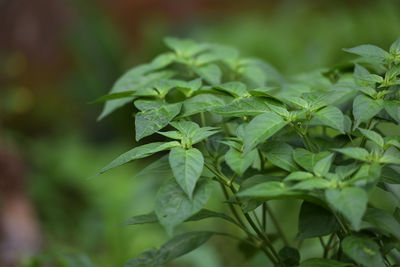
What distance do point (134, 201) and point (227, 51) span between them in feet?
3.97

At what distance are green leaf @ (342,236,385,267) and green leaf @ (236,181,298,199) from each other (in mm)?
88

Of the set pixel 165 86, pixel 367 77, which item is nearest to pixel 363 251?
pixel 367 77

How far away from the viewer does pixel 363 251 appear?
21.2 inches

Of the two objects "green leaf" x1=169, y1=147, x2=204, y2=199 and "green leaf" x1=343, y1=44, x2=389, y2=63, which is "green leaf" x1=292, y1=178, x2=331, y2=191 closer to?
"green leaf" x1=169, y1=147, x2=204, y2=199

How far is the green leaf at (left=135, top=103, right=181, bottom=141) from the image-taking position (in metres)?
0.63

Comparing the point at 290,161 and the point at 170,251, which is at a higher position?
the point at 290,161

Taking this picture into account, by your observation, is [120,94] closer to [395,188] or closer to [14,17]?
[395,188]

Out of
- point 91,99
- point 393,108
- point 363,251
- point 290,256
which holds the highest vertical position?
point 393,108

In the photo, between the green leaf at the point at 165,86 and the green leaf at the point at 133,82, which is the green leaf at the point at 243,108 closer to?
the green leaf at the point at 165,86

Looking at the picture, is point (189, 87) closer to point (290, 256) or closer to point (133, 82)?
point (133, 82)

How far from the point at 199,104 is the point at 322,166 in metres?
0.22

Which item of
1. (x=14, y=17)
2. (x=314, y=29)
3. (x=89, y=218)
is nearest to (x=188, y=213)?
(x=89, y=218)

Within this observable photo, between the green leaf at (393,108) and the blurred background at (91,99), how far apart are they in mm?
728

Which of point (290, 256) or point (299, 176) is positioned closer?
point (299, 176)
